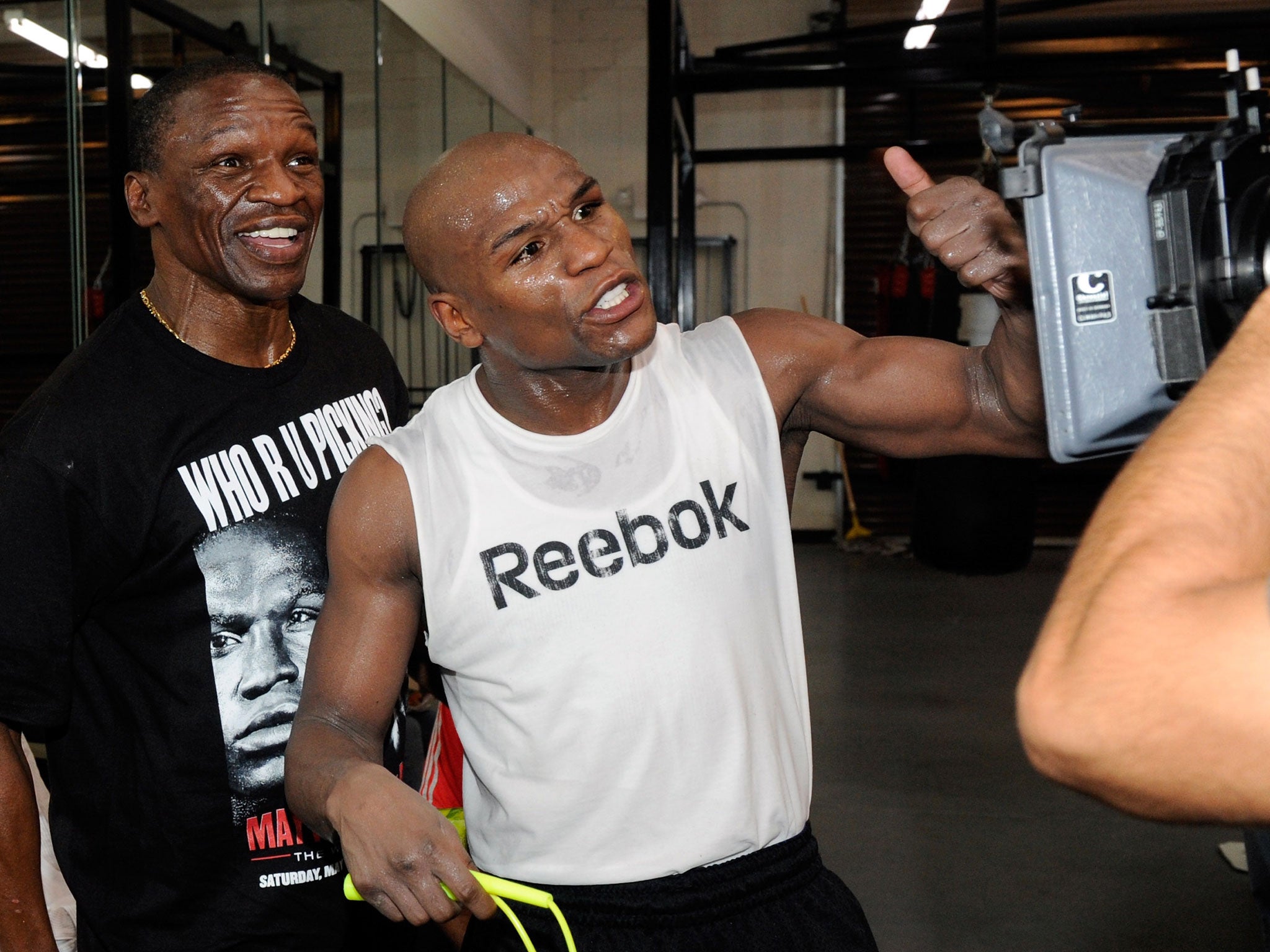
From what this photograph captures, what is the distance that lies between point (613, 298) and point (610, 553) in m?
0.29

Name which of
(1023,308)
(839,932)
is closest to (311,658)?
(839,932)

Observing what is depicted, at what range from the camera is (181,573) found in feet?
4.65

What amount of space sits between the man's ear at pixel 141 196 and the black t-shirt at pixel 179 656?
0.16 meters

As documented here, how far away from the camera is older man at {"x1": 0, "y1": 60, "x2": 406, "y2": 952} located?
4.38 ft

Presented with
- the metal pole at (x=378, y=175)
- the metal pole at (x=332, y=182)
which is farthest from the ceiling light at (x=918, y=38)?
the metal pole at (x=332, y=182)

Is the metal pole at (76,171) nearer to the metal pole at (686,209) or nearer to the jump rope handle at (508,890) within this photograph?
the jump rope handle at (508,890)

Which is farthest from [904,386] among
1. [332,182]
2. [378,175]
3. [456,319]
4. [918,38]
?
[918,38]

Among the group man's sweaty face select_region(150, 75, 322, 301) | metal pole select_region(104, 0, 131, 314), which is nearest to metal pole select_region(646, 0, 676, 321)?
metal pole select_region(104, 0, 131, 314)

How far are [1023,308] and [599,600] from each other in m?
0.55

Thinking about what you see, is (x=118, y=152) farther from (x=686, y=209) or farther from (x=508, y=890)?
(x=686, y=209)

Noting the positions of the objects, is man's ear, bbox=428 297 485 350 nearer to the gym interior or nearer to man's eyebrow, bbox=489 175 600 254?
man's eyebrow, bbox=489 175 600 254

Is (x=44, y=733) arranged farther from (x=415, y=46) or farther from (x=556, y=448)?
(x=415, y=46)

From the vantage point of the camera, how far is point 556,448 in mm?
1350

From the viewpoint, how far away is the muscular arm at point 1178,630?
1.94 ft
